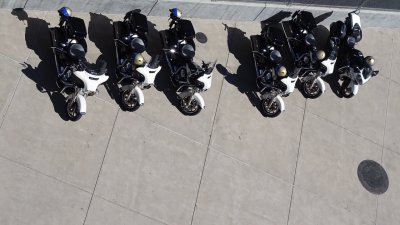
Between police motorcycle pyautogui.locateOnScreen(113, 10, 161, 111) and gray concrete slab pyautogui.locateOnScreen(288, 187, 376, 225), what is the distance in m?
4.57

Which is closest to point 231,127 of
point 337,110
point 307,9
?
point 337,110

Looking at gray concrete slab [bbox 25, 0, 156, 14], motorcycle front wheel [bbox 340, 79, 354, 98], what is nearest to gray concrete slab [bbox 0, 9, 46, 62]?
gray concrete slab [bbox 25, 0, 156, 14]

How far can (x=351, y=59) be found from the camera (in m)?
17.0

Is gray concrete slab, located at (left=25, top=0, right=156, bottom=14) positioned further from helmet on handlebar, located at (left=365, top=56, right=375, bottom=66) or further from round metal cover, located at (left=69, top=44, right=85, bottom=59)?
helmet on handlebar, located at (left=365, top=56, right=375, bottom=66)

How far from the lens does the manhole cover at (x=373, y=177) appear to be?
16.2 metres

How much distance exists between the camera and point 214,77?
15805mm

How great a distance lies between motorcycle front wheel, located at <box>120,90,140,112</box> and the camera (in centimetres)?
1418

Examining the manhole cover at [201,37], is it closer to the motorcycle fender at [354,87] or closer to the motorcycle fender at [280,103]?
the motorcycle fender at [280,103]

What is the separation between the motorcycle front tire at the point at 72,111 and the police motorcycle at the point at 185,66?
2520 mm

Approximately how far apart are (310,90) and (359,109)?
1.82 m

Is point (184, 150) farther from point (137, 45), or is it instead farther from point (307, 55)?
point (307, 55)

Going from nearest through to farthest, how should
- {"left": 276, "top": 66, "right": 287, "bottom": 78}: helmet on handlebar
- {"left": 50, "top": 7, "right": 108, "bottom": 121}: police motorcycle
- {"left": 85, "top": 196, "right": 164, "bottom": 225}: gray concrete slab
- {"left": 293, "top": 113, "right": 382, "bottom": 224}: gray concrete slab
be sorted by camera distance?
{"left": 85, "top": 196, "right": 164, "bottom": 225}: gray concrete slab < {"left": 50, "top": 7, "right": 108, "bottom": 121}: police motorcycle < {"left": 276, "top": 66, "right": 287, "bottom": 78}: helmet on handlebar < {"left": 293, "top": 113, "right": 382, "bottom": 224}: gray concrete slab

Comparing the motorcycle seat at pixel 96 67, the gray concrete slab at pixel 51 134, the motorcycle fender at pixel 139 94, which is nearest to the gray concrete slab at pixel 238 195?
the motorcycle fender at pixel 139 94

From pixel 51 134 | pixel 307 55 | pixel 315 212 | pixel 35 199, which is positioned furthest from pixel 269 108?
pixel 35 199
